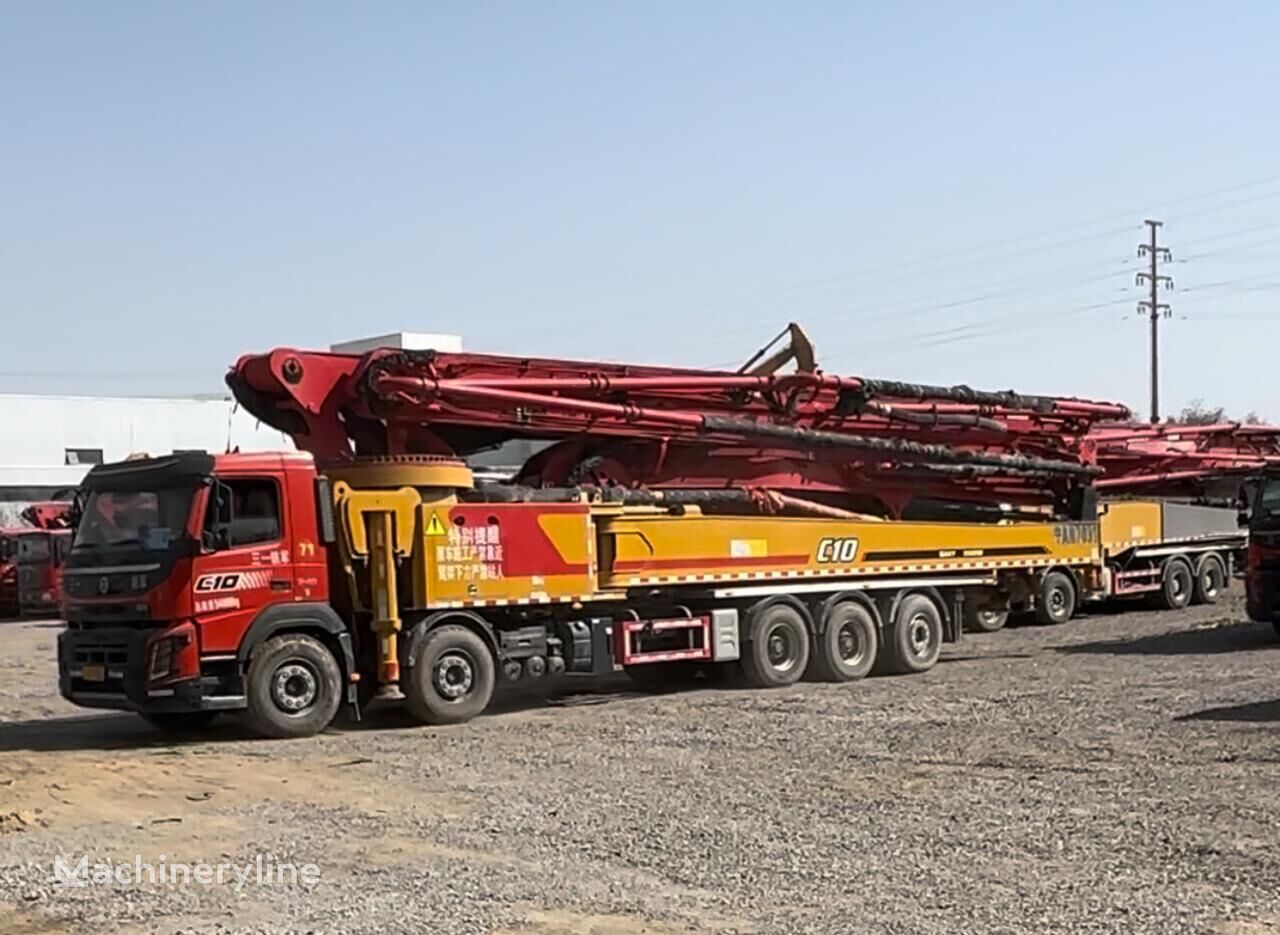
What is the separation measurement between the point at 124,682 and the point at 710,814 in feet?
21.9

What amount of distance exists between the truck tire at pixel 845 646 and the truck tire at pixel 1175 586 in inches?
442

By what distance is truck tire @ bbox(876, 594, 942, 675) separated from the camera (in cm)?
2011

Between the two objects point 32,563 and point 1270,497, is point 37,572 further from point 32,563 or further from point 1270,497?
point 1270,497

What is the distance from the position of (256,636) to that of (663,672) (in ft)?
20.3

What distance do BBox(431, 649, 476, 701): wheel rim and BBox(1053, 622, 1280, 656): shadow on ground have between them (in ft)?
27.8

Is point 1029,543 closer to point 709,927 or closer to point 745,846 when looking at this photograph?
point 745,846

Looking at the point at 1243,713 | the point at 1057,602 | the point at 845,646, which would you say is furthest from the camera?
the point at 1057,602

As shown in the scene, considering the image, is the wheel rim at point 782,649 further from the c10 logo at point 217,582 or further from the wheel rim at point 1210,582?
the wheel rim at point 1210,582

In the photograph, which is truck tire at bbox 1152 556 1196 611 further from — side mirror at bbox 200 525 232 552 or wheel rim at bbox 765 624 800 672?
side mirror at bbox 200 525 232 552

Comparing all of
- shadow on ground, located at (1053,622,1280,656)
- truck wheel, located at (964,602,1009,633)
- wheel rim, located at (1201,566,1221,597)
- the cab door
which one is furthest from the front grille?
wheel rim, located at (1201,566,1221,597)

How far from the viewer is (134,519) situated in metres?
15.3

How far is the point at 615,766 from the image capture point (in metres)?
13.0

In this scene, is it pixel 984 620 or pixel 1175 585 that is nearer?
pixel 984 620

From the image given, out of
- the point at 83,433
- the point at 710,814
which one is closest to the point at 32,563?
the point at 83,433
